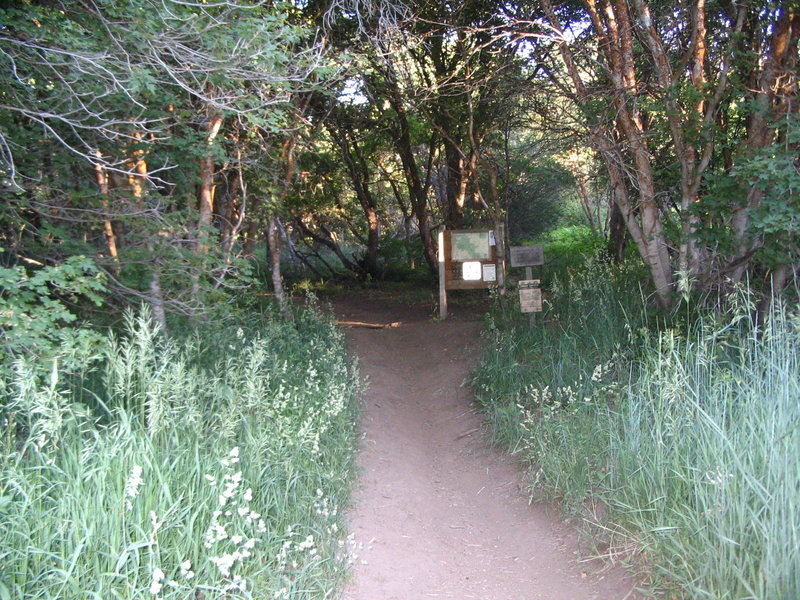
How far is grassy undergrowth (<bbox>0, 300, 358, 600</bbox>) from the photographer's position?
318 centimetres

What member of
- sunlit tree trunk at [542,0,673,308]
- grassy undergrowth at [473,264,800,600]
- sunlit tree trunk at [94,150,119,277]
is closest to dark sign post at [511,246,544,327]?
sunlit tree trunk at [542,0,673,308]

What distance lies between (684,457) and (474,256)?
8.88 m

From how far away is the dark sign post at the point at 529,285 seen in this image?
29.2 feet

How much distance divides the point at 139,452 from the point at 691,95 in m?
6.27

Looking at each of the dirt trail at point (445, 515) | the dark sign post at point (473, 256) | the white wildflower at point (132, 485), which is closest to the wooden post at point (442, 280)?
the dark sign post at point (473, 256)

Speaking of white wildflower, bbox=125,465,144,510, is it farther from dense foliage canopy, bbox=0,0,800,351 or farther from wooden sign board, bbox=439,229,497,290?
wooden sign board, bbox=439,229,497,290

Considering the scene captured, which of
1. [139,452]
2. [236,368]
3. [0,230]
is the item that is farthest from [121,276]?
[139,452]

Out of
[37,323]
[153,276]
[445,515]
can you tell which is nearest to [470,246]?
[153,276]

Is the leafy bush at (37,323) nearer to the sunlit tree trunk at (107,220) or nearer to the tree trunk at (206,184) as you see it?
the sunlit tree trunk at (107,220)

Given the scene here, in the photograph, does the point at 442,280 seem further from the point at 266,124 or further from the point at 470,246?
the point at 266,124

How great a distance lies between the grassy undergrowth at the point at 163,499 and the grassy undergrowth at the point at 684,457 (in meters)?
1.88

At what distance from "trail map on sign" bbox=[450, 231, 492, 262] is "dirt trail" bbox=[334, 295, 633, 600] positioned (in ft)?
10.6

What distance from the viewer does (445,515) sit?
228 inches

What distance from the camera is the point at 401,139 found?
16.1m
